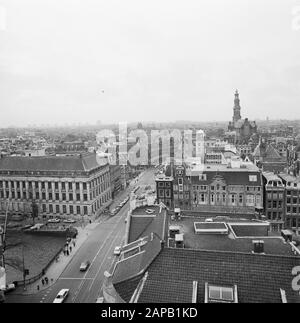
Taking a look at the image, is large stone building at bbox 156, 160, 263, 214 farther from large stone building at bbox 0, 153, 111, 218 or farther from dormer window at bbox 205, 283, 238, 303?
dormer window at bbox 205, 283, 238, 303

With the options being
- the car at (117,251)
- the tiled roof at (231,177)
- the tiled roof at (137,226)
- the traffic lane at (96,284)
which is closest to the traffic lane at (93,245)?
the traffic lane at (96,284)

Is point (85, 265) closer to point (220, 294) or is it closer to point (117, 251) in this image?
point (117, 251)

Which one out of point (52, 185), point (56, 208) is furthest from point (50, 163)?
point (56, 208)

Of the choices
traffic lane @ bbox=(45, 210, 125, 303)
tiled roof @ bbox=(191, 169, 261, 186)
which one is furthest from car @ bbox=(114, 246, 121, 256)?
tiled roof @ bbox=(191, 169, 261, 186)
